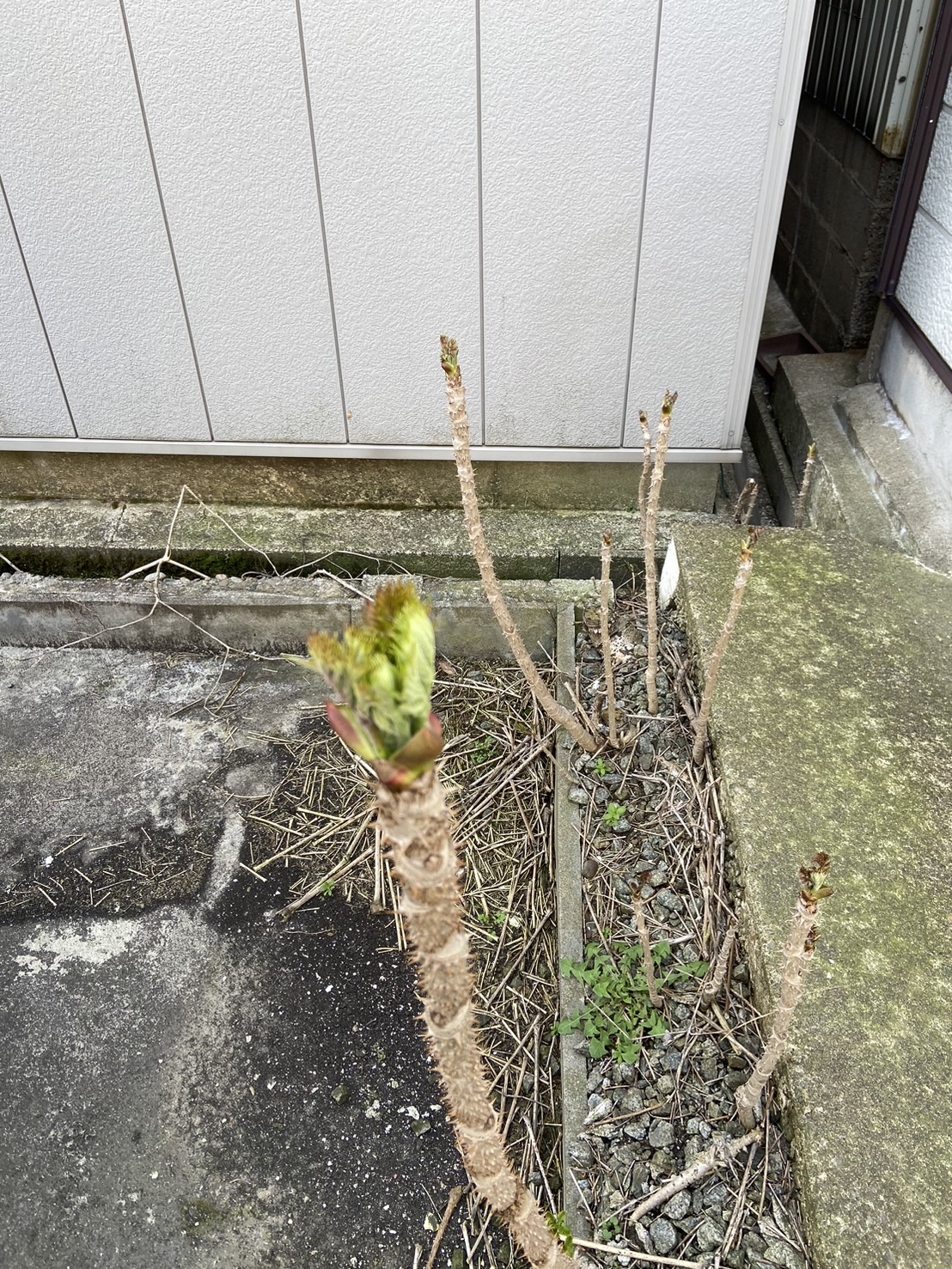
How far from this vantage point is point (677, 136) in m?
2.89

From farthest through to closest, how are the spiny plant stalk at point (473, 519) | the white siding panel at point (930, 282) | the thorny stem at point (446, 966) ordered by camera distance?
the white siding panel at point (930, 282) < the spiny plant stalk at point (473, 519) < the thorny stem at point (446, 966)

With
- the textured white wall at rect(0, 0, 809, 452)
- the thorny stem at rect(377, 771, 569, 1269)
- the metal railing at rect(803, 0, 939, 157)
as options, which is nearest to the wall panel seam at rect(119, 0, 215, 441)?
the textured white wall at rect(0, 0, 809, 452)

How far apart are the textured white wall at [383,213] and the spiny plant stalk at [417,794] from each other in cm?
258

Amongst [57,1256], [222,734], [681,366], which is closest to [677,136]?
[681,366]

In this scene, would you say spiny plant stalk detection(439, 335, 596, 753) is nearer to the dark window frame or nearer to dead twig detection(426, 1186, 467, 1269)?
dead twig detection(426, 1186, 467, 1269)

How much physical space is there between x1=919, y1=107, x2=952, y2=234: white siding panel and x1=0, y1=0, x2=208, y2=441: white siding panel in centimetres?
266

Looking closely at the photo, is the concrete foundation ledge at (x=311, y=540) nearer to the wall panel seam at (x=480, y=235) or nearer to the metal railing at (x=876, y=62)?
the wall panel seam at (x=480, y=235)

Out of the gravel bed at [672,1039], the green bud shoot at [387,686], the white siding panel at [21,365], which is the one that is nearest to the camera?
the green bud shoot at [387,686]

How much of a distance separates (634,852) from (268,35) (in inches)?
104

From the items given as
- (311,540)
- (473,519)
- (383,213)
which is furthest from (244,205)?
(473,519)

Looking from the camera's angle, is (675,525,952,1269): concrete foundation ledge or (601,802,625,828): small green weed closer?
(675,525,952,1269): concrete foundation ledge

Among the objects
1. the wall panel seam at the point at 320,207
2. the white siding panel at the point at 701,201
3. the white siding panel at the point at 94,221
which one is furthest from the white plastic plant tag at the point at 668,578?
the white siding panel at the point at 94,221

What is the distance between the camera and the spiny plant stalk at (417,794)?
0.71 metres

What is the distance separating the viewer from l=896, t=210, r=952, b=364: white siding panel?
3057 millimetres
